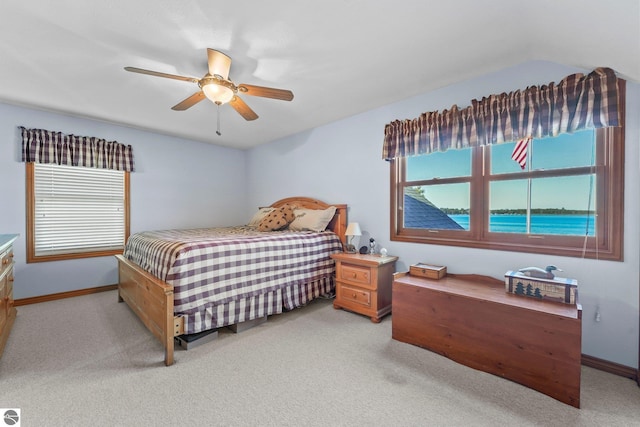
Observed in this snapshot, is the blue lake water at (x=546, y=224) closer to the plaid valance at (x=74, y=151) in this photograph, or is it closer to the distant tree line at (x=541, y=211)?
the distant tree line at (x=541, y=211)

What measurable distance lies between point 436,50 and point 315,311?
269 cm

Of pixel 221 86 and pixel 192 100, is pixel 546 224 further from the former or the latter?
pixel 192 100

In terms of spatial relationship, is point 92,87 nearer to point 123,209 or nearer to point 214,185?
point 123,209

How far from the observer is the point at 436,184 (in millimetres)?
2945

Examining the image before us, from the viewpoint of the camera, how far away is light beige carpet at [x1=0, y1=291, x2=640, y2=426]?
1509mm

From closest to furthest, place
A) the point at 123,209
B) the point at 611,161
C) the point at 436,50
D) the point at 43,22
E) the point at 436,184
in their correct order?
the point at 43,22, the point at 611,161, the point at 436,50, the point at 436,184, the point at 123,209

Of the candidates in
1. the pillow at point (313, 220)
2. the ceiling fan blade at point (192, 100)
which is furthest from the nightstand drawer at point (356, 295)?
the ceiling fan blade at point (192, 100)

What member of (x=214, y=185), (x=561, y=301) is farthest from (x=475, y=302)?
(x=214, y=185)

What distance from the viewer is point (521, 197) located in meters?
2.41

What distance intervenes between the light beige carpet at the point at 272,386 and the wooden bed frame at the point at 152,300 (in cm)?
17

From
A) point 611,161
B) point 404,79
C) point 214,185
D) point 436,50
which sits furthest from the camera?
point 214,185

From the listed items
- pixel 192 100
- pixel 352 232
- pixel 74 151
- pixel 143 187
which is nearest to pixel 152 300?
pixel 192 100

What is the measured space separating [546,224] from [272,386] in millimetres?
2459

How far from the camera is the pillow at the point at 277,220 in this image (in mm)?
3699
